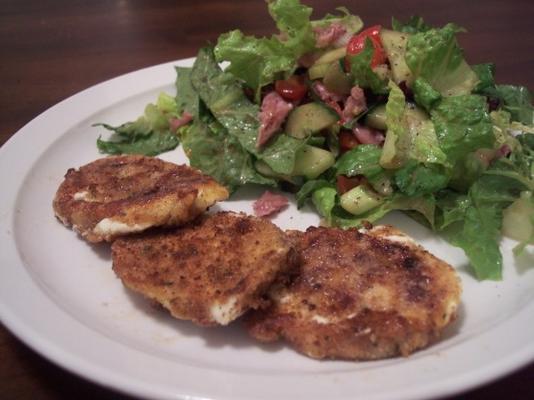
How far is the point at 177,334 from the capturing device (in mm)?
2389

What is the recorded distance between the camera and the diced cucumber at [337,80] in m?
3.47

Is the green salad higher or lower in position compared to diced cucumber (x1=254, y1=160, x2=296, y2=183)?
higher

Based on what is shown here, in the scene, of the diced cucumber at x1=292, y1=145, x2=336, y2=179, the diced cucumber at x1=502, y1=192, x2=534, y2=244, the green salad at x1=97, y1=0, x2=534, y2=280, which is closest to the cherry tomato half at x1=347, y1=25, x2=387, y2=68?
the green salad at x1=97, y1=0, x2=534, y2=280

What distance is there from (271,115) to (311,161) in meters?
0.42

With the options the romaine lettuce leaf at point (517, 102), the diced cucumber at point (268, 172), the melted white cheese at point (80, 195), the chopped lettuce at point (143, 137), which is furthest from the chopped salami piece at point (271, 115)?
the romaine lettuce leaf at point (517, 102)

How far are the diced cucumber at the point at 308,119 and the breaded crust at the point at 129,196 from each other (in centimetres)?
75

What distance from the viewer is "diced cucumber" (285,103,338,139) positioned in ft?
11.5

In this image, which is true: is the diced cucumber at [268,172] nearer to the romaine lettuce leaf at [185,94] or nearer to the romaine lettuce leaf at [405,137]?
the romaine lettuce leaf at [405,137]

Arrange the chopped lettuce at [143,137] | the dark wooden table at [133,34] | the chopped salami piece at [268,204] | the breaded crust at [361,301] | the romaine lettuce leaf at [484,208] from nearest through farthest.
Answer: the breaded crust at [361,301], the romaine lettuce leaf at [484,208], the chopped salami piece at [268,204], the chopped lettuce at [143,137], the dark wooden table at [133,34]

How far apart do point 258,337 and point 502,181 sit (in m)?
Result: 1.78

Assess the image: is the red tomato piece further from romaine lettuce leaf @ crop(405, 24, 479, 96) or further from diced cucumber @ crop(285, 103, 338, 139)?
romaine lettuce leaf @ crop(405, 24, 479, 96)

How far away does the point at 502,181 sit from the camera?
309cm

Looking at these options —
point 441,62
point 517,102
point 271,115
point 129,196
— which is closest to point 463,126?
point 441,62

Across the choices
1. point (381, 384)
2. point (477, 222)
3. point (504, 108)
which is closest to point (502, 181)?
point (477, 222)
